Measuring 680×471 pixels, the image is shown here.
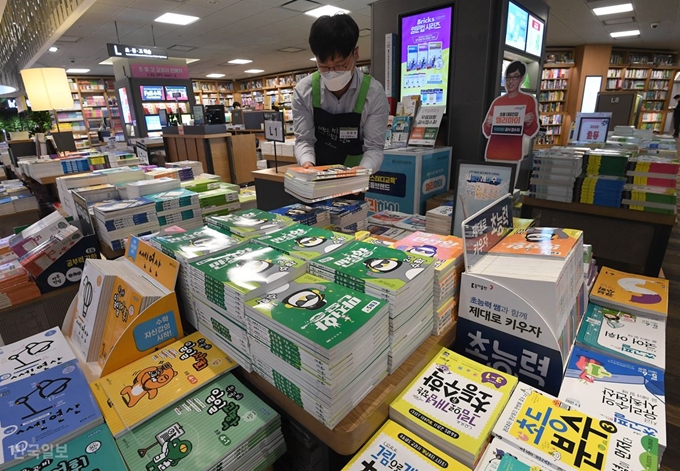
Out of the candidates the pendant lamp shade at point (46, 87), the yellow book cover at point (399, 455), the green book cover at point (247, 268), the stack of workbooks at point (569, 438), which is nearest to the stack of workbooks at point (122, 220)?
the green book cover at point (247, 268)

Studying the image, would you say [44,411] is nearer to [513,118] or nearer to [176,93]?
[513,118]

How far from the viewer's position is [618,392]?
3.24 feet

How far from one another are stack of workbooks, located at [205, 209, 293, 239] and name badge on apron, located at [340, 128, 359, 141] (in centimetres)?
86

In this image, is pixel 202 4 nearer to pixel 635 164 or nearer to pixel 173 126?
pixel 173 126

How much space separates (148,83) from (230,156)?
442 cm

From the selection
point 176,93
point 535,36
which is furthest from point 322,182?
point 176,93

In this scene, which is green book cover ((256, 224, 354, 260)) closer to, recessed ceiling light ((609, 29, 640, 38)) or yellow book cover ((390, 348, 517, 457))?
yellow book cover ((390, 348, 517, 457))

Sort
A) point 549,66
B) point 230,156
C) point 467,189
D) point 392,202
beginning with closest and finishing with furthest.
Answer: point 467,189, point 392,202, point 230,156, point 549,66

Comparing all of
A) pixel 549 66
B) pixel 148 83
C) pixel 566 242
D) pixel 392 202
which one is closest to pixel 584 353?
pixel 566 242

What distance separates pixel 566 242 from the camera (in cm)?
112

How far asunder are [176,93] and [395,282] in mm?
10597

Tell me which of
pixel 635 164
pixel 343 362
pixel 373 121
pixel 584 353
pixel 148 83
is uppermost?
pixel 148 83

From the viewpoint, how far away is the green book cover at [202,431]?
75 centimetres

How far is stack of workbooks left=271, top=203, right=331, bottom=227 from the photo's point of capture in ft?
5.03
